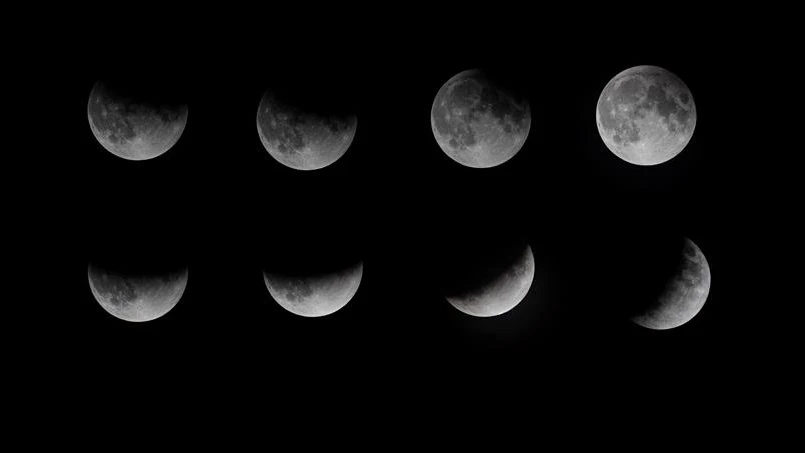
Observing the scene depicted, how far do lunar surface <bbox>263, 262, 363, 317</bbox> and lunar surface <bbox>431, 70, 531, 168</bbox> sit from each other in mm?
1041

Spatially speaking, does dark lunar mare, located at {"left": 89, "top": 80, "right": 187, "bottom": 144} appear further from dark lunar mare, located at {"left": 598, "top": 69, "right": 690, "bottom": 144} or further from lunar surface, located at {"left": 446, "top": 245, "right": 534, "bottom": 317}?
dark lunar mare, located at {"left": 598, "top": 69, "right": 690, "bottom": 144}

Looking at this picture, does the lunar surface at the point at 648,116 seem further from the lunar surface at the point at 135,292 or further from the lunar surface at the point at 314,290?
the lunar surface at the point at 135,292

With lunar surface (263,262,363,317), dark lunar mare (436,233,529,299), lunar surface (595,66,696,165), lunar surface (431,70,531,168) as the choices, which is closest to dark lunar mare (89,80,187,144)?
lunar surface (263,262,363,317)

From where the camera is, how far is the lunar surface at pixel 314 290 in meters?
4.30

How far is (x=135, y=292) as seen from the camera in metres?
4.41

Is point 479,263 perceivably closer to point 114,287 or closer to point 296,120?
point 296,120

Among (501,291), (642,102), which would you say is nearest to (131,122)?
(501,291)

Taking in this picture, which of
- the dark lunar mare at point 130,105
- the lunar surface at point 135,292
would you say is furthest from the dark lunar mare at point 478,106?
the lunar surface at point 135,292

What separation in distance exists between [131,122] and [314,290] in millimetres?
1500

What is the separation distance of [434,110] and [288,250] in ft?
4.08

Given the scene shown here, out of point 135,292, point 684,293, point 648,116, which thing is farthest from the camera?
point 135,292

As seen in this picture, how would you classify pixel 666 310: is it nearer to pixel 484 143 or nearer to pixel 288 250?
pixel 484 143

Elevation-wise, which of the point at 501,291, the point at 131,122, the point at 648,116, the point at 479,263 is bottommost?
the point at 501,291

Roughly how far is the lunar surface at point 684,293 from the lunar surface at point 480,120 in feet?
4.24
